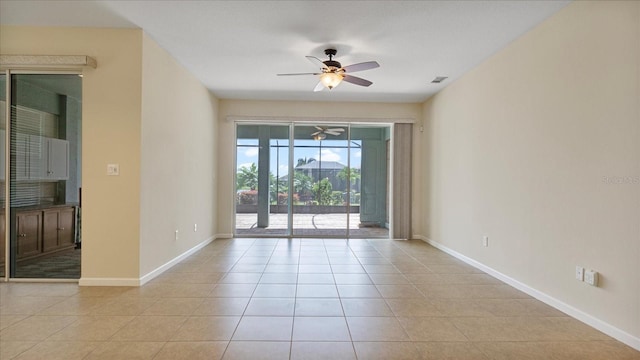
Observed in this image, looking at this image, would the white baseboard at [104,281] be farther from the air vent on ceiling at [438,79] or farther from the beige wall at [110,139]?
the air vent on ceiling at [438,79]

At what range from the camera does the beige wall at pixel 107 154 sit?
11.1 feet

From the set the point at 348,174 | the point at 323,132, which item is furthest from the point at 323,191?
the point at 323,132

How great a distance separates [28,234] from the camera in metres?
3.91

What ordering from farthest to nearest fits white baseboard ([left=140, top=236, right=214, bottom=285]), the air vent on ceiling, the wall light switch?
the air vent on ceiling < white baseboard ([left=140, top=236, right=214, bottom=285]) < the wall light switch

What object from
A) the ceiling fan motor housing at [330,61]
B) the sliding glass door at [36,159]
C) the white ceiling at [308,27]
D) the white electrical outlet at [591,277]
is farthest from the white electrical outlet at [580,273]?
the sliding glass door at [36,159]

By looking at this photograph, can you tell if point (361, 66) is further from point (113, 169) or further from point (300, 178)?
point (300, 178)

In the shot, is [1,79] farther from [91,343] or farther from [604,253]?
[604,253]

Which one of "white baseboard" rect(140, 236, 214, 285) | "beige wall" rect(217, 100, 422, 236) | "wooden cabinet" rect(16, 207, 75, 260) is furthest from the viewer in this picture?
"beige wall" rect(217, 100, 422, 236)

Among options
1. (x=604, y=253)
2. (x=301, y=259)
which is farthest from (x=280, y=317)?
(x=604, y=253)

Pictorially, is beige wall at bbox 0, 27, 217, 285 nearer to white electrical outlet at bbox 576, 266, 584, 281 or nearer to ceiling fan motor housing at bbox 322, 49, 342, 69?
ceiling fan motor housing at bbox 322, 49, 342, 69

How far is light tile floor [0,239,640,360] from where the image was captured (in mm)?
2174

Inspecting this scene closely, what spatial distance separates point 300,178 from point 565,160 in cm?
447

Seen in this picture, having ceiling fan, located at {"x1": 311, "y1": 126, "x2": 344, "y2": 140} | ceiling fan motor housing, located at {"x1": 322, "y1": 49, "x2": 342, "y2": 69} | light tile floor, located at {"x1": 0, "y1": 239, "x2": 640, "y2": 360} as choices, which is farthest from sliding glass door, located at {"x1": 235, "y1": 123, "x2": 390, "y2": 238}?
ceiling fan motor housing, located at {"x1": 322, "y1": 49, "x2": 342, "y2": 69}

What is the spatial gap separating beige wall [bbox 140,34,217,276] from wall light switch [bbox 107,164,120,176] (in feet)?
0.78
